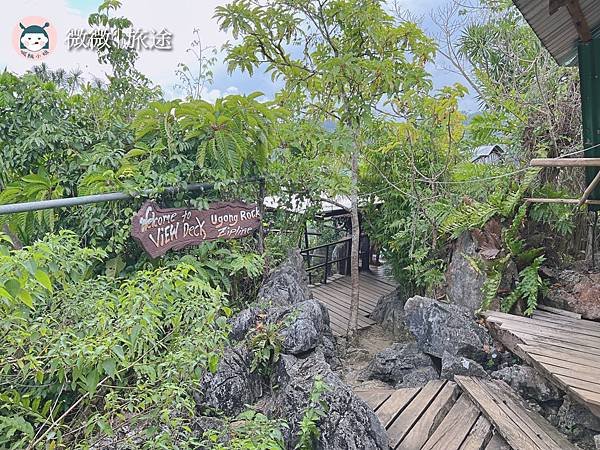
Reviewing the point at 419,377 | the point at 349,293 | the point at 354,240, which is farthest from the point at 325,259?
the point at 419,377

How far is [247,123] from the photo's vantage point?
9.48 feet

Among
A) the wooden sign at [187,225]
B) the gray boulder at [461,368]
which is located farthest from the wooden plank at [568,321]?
the wooden sign at [187,225]

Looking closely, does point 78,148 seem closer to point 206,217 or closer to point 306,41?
point 206,217

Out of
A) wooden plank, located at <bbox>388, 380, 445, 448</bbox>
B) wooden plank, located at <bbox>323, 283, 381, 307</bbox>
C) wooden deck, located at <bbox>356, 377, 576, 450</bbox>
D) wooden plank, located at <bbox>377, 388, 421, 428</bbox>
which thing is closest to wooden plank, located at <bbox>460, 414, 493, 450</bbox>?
wooden deck, located at <bbox>356, 377, 576, 450</bbox>

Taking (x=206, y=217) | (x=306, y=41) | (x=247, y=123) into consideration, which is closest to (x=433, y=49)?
(x=306, y=41)

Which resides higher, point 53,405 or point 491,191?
point 491,191

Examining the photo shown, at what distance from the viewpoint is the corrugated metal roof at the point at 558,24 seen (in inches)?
116

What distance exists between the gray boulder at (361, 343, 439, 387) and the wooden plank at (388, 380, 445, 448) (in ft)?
0.55

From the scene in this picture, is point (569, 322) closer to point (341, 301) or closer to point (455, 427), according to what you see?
point (455, 427)

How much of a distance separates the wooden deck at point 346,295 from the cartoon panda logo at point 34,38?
12.8ft

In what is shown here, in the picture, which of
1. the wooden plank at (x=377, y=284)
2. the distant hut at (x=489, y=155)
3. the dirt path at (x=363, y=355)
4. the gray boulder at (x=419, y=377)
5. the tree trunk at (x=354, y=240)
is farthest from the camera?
the wooden plank at (x=377, y=284)

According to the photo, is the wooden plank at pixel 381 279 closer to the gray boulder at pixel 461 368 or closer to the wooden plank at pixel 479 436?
the gray boulder at pixel 461 368

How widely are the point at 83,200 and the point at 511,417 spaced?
2.76m

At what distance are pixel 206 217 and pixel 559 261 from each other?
3.90m
